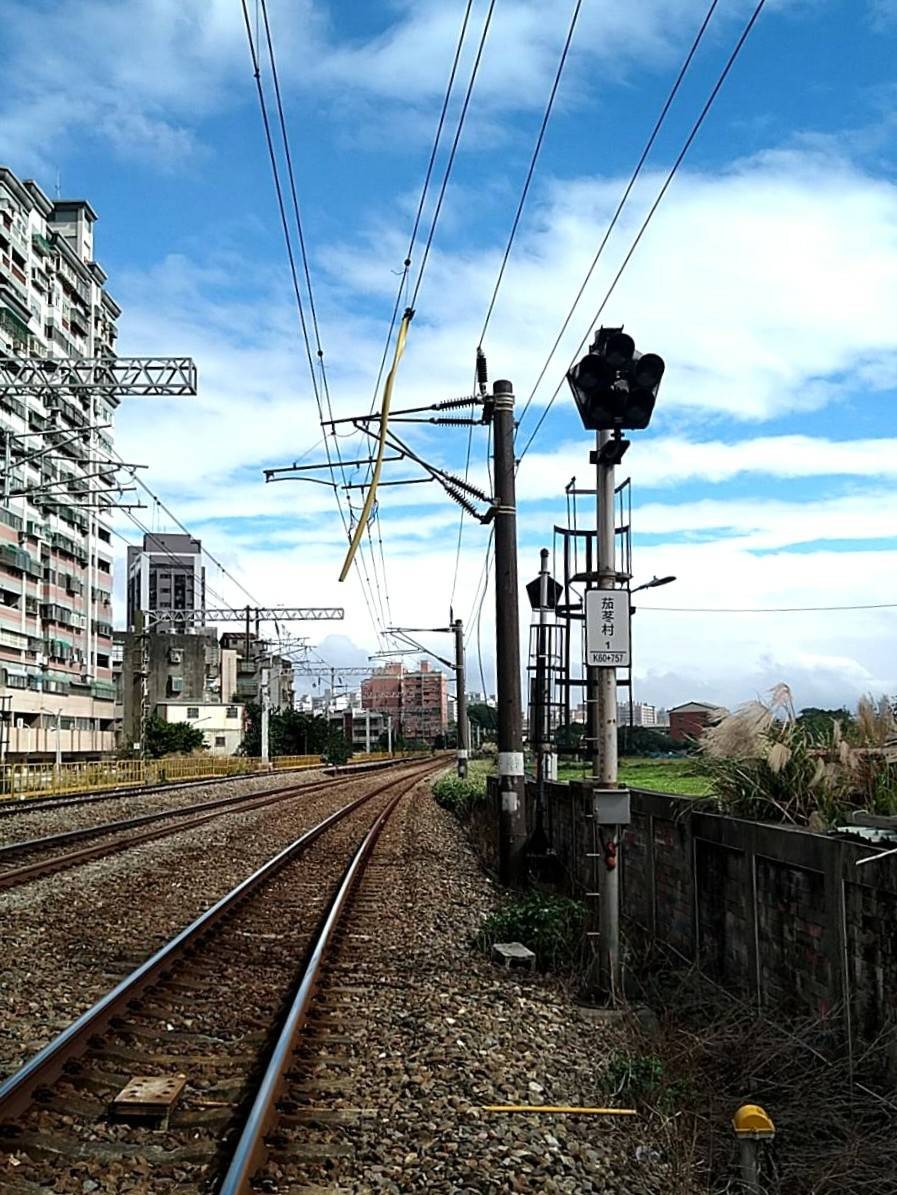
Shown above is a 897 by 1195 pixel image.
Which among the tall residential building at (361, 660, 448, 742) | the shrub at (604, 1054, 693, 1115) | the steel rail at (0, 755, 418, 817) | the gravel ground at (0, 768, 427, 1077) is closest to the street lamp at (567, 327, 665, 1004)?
the shrub at (604, 1054, 693, 1115)

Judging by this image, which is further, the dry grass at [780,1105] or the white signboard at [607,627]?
the white signboard at [607,627]

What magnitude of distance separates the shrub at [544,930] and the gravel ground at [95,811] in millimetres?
11621

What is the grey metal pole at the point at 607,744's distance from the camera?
8.53m

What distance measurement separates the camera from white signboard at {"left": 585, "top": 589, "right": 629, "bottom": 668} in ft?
28.3

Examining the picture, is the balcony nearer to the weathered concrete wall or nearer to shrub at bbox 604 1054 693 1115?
the weathered concrete wall

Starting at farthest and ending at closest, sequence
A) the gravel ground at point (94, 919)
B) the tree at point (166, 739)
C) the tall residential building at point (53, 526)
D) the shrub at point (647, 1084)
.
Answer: the tree at point (166, 739) → the tall residential building at point (53, 526) → the gravel ground at point (94, 919) → the shrub at point (647, 1084)

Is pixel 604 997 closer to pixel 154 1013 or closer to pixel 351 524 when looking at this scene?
pixel 154 1013

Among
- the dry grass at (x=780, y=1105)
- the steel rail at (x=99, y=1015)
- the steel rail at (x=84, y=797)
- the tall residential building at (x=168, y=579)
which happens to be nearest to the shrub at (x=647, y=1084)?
the dry grass at (x=780, y=1105)

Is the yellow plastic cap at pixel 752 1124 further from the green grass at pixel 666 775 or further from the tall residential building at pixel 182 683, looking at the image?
the tall residential building at pixel 182 683

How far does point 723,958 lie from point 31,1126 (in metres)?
5.25

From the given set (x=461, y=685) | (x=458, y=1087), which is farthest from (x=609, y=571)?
(x=461, y=685)

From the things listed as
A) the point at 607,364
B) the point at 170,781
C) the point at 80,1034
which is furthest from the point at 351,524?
→ the point at 170,781

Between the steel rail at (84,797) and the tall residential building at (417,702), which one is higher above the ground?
the tall residential building at (417,702)

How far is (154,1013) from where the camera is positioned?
7.70 meters
